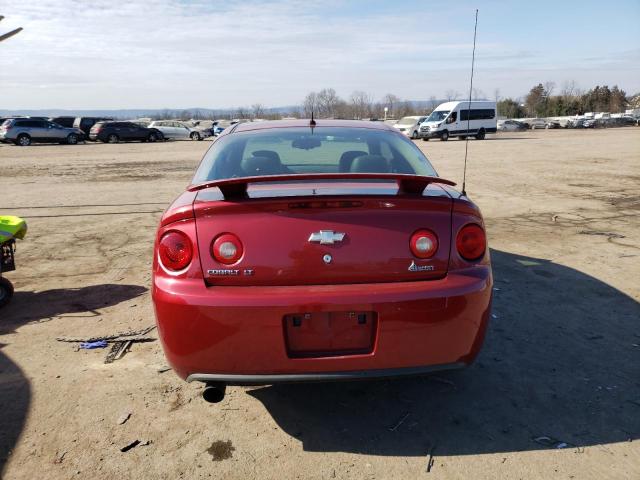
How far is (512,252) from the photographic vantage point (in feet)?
19.9

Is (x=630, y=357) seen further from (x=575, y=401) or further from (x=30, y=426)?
(x=30, y=426)

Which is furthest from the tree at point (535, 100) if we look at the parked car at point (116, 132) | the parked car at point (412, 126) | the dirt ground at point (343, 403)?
the dirt ground at point (343, 403)

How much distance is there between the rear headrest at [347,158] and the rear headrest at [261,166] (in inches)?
18.4

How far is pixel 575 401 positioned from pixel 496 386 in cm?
44

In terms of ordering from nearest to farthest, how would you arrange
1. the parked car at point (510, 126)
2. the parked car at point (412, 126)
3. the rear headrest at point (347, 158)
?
the rear headrest at point (347, 158)
the parked car at point (412, 126)
the parked car at point (510, 126)

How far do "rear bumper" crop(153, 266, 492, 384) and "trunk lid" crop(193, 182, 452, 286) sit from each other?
59mm

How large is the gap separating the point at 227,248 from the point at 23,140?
34201mm

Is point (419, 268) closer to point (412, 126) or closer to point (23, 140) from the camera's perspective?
point (23, 140)

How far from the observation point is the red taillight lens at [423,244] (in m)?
2.42

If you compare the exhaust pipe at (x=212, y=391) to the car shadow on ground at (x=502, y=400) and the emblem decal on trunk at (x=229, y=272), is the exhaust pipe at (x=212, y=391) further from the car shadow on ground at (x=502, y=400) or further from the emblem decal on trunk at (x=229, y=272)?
the emblem decal on trunk at (x=229, y=272)

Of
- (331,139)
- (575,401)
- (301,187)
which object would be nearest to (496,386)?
(575,401)

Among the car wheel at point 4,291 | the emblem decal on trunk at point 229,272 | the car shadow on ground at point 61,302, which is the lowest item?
the car shadow on ground at point 61,302

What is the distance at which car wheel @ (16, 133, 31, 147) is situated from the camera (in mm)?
30750

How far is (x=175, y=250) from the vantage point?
244cm
